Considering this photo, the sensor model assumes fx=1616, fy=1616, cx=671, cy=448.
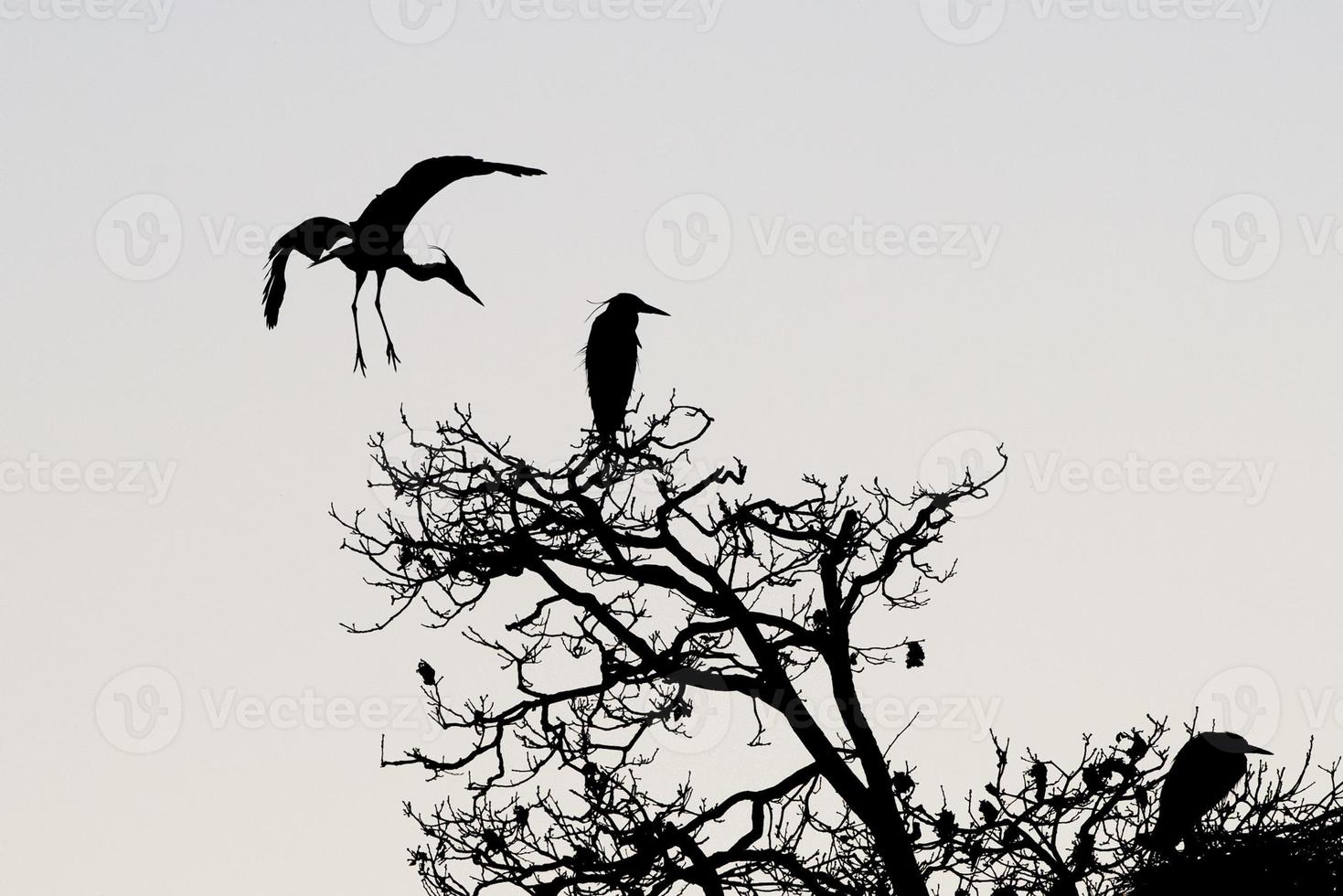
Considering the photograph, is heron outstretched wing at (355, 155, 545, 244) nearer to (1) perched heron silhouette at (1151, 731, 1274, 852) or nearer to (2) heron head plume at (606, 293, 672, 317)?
(2) heron head plume at (606, 293, 672, 317)

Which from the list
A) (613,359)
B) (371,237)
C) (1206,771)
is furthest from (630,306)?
(1206,771)

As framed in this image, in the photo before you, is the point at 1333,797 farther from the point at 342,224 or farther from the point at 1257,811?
the point at 342,224

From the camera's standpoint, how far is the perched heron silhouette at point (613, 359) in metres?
13.4

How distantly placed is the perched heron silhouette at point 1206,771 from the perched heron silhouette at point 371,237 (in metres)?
6.28

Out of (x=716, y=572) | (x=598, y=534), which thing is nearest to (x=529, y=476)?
(x=598, y=534)

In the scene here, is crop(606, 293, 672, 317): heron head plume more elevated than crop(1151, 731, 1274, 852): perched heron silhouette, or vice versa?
crop(606, 293, 672, 317): heron head plume

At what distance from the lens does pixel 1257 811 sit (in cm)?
934

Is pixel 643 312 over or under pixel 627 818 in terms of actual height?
over

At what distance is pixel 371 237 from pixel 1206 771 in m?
7.16

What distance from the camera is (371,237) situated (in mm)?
11977

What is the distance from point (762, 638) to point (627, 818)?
4.59 ft

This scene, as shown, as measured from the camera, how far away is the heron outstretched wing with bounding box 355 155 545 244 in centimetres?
1137

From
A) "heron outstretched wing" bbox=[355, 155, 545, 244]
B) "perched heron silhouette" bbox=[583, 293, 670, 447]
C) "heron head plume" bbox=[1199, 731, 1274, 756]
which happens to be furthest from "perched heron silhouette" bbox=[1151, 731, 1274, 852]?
"heron outstretched wing" bbox=[355, 155, 545, 244]

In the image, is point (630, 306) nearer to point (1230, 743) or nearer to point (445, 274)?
point (445, 274)
